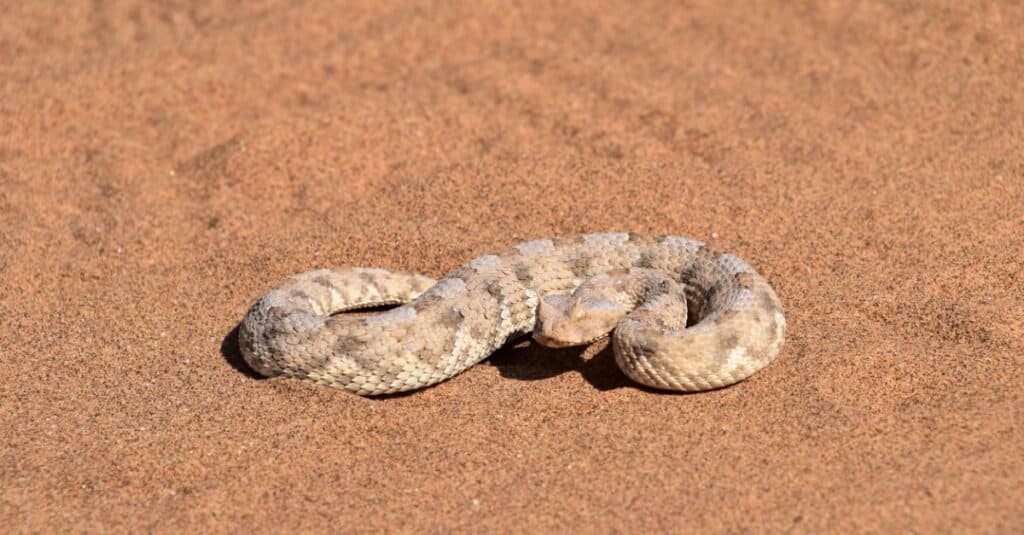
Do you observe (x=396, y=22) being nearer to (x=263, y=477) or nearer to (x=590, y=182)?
(x=590, y=182)

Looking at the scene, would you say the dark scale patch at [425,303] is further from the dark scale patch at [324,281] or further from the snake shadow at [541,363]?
the dark scale patch at [324,281]

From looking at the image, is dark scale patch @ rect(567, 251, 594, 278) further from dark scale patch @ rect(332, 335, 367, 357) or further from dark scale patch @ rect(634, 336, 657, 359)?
dark scale patch @ rect(332, 335, 367, 357)

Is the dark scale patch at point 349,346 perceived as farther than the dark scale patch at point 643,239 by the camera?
No

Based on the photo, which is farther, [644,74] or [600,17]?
[600,17]

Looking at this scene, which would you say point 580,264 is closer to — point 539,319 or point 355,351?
point 539,319

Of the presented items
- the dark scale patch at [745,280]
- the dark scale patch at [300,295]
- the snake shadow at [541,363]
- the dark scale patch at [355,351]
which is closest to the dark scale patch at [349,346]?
the dark scale patch at [355,351]

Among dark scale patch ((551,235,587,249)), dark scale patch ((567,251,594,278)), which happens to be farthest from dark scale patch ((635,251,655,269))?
dark scale patch ((551,235,587,249))

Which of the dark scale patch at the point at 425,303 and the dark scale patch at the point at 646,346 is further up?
the dark scale patch at the point at 646,346

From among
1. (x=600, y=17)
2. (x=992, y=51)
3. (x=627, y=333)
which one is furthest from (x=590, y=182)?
(x=992, y=51)
